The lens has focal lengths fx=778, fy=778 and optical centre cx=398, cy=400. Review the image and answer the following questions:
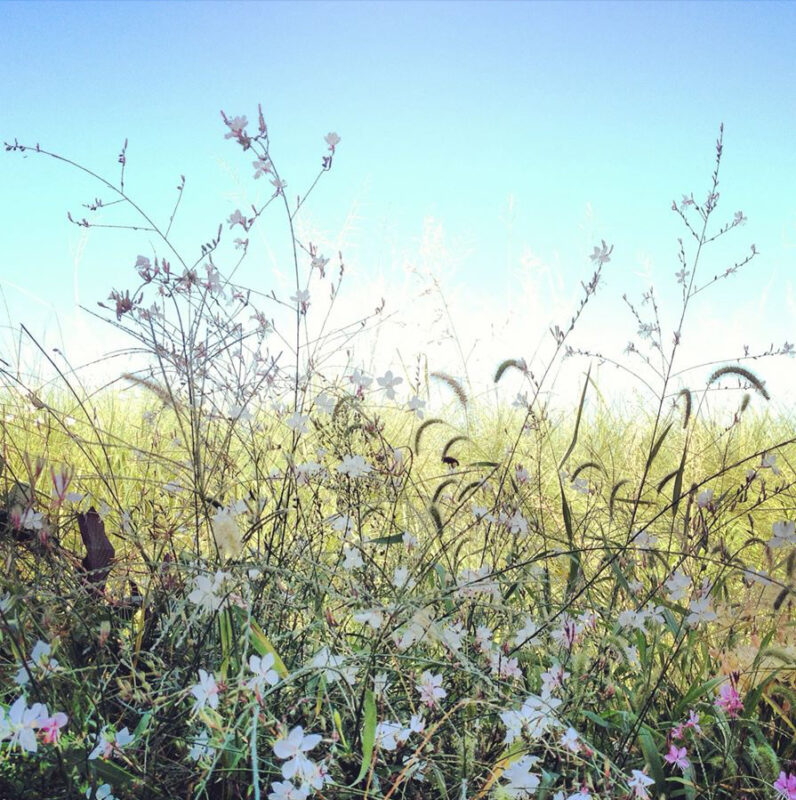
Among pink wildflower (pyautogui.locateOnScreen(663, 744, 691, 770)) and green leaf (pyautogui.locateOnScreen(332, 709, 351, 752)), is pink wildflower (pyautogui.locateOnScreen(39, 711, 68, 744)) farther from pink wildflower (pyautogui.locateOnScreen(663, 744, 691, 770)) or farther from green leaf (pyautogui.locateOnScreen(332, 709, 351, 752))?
pink wildflower (pyautogui.locateOnScreen(663, 744, 691, 770))

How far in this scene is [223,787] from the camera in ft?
3.87

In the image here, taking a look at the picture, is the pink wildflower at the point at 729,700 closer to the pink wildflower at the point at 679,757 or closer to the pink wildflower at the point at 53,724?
the pink wildflower at the point at 679,757

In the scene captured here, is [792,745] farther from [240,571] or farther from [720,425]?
[720,425]

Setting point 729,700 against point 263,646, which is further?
point 729,700

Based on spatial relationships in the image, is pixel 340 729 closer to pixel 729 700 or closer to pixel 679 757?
pixel 679 757

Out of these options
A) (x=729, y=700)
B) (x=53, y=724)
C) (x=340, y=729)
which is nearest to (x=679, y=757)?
(x=729, y=700)

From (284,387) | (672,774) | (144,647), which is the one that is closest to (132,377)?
(284,387)

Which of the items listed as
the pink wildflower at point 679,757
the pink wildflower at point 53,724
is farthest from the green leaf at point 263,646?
the pink wildflower at point 679,757

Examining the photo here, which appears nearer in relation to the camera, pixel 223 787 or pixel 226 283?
pixel 223 787

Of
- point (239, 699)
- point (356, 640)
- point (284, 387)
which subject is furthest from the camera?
point (284, 387)

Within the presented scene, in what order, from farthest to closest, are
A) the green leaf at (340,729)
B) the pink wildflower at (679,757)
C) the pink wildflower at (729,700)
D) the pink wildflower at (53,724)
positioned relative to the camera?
1. the pink wildflower at (729,700)
2. the pink wildflower at (679,757)
3. the green leaf at (340,729)
4. the pink wildflower at (53,724)

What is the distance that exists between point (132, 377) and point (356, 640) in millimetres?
943

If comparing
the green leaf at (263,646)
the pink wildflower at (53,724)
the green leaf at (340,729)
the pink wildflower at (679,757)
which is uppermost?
the green leaf at (263,646)

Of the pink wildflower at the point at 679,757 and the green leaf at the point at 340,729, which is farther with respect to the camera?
the pink wildflower at the point at 679,757
